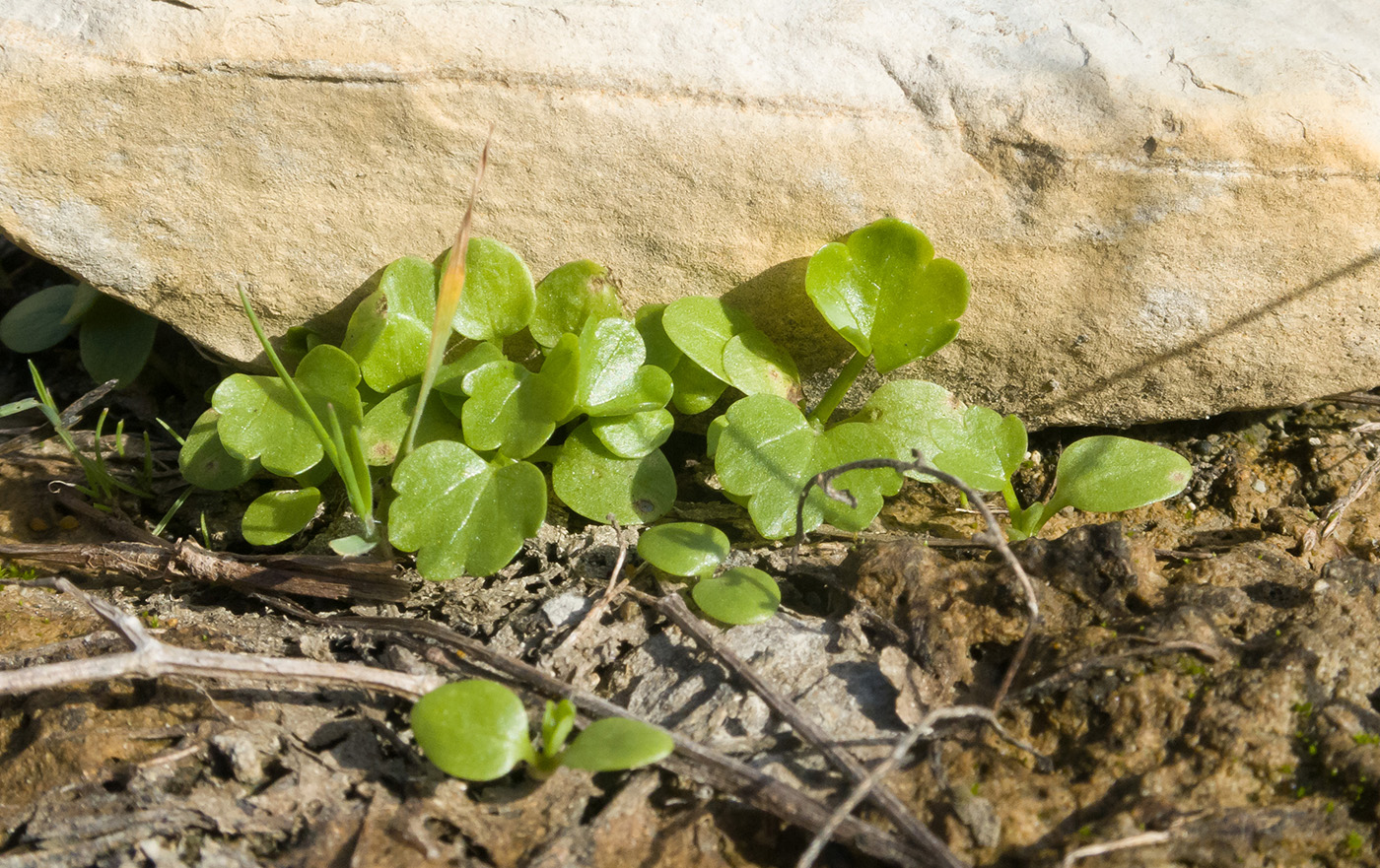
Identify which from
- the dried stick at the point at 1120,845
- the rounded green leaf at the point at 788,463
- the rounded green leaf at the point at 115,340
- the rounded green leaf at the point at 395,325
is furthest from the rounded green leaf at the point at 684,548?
the rounded green leaf at the point at 115,340

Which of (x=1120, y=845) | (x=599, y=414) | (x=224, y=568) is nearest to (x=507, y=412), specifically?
(x=599, y=414)

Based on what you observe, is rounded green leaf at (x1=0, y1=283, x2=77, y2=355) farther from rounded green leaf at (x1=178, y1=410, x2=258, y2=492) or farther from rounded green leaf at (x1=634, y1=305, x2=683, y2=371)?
rounded green leaf at (x1=634, y1=305, x2=683, y2=371)

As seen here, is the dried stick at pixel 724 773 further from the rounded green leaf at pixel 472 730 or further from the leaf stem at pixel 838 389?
the leaf stem at pixel 838 389

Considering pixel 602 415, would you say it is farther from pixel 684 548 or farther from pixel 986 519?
pixel 986 519

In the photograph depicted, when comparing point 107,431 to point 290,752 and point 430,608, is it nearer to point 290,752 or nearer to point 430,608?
point 430,608

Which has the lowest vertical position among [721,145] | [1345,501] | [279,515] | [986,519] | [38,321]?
[1345,501]

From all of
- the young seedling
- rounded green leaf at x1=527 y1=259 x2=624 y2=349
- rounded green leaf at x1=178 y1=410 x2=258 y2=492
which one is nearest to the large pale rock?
rounded green leaf at x1=527 y1=259 x2=624 y2=349
